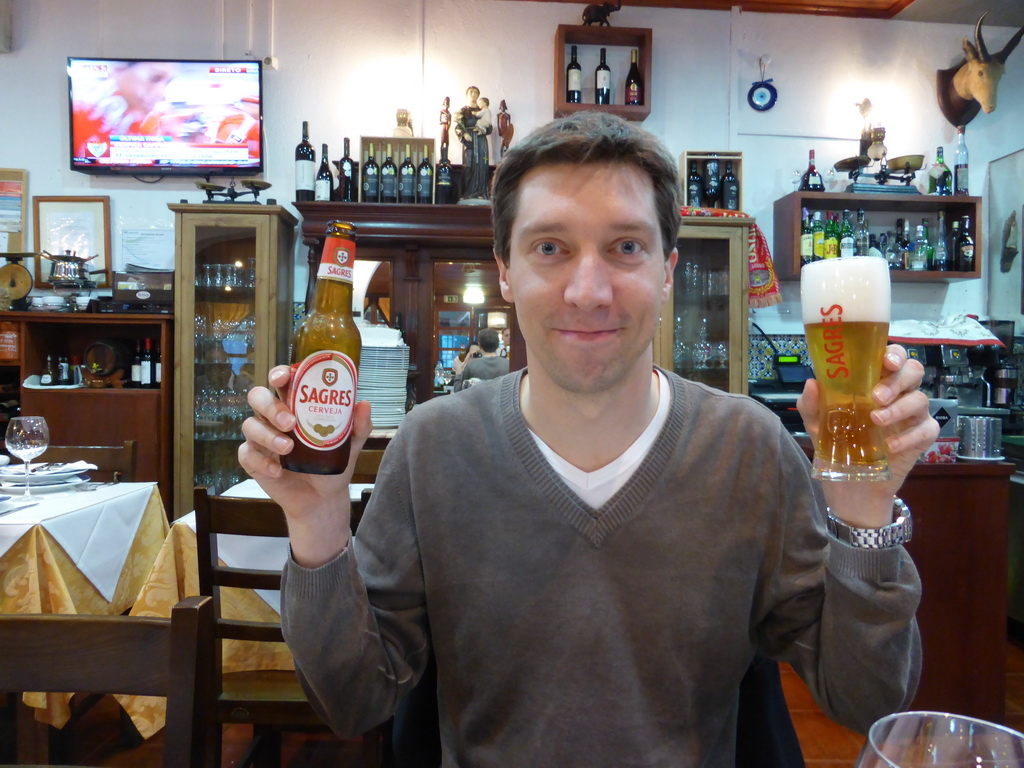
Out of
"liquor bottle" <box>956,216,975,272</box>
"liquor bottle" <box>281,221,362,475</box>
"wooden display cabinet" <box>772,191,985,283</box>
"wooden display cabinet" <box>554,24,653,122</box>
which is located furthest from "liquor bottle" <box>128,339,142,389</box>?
"liquor bottle" <box>956,216,975,272</box>

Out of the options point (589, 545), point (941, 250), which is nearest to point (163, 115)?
point (589, 545)

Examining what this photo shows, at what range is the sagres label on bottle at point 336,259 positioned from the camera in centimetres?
86

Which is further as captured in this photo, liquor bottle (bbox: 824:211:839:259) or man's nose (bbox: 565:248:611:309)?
liquor bottle (bbox: 824:211:839:259)

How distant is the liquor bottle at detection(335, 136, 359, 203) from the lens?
11.8ft

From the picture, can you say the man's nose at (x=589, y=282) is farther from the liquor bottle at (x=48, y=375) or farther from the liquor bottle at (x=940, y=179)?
the liquor bottle at (x=940, y=179)

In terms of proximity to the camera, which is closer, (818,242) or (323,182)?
(323,182)

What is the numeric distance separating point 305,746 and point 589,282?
6.18 ft

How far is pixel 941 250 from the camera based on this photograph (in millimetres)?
3852

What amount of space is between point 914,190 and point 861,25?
1062 mm

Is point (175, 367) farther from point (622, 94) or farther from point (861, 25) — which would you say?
point (861, 25)

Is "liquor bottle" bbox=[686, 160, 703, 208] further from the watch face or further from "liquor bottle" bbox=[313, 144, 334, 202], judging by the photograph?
"liquor bottle" bbox=[313, 144, 334, 202]

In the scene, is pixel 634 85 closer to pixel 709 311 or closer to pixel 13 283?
pixel 709 311

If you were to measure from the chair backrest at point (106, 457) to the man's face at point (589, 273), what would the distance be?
2.07 m

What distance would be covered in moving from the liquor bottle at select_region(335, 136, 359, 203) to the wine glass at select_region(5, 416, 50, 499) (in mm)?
1902
